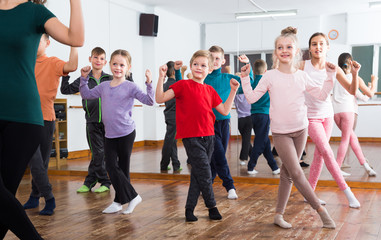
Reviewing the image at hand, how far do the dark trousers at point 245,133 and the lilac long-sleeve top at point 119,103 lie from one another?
1827 mm

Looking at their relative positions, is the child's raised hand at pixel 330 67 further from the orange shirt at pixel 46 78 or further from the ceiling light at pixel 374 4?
the ceiling light at pixel 374 4

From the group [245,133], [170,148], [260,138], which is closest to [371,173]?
[260,138]

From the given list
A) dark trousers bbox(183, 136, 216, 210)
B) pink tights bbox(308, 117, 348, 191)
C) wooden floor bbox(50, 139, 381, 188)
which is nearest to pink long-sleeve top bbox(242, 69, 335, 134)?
dark trousers bbox(183, 136, 216, 210)

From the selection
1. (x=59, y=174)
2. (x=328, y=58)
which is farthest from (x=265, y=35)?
(x=59, y=174)

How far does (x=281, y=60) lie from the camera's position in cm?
306

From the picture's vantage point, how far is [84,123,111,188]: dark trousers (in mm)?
4503

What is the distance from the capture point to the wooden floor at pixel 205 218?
2.89 m

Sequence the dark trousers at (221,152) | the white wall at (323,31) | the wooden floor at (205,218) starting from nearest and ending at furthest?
the wooden floor at (205,218) → the dark trousers at (221,152) → the white wall at (323,31)

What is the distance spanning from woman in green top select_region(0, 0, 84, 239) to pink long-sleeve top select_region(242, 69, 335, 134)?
1.63m

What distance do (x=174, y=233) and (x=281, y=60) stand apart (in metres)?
1.36

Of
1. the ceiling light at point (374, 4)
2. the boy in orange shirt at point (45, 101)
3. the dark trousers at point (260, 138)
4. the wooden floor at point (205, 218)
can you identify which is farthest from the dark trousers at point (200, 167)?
the ceiling light at point (374, 4)

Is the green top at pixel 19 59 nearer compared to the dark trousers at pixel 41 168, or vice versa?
the green top at pixel 19 59

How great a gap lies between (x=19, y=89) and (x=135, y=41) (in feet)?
13.1

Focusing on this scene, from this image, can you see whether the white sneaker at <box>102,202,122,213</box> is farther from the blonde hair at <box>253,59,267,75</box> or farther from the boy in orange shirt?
the blonde hair at <box>253,59,267,75</box>
